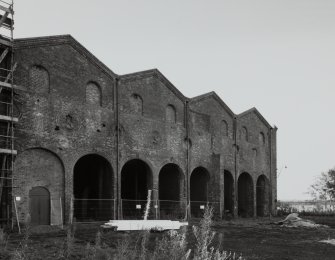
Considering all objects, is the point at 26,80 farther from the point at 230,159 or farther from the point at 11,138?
the point at 230,159

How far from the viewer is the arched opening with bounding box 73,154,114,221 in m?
25.1

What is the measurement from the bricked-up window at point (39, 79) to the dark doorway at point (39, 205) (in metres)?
5.00

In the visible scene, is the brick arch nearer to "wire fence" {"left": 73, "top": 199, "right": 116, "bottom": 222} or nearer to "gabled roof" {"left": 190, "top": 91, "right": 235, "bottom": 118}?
"wire fence" {"left": 73, "top": 199, "right": 116, "bottom": 222}

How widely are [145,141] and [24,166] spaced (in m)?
8.32

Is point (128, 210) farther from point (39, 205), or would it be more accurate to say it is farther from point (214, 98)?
point (214, 98)

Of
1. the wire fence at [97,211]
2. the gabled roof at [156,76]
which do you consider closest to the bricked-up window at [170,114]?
the gabled roof at [156,76]

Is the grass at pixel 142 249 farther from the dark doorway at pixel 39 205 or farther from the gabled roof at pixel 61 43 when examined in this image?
the gabled roof at pixel 61 43

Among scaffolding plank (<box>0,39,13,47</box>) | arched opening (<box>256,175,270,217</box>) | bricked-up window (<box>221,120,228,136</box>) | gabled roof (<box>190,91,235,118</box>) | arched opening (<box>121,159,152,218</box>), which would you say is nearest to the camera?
scaffolding plank (<box>0,39,13,47</box>)

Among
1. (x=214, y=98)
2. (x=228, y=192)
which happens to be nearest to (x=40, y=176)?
(x=214, y=98)

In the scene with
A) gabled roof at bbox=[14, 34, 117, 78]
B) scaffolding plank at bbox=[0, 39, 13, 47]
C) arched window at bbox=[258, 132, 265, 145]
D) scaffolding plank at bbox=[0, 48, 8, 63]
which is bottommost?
arched window at bbox=[258, 132, 265, 145]

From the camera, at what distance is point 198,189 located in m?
32.7

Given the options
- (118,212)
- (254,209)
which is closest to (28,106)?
(118,212)

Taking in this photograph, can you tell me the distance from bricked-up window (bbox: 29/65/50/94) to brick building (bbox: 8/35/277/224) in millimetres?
52

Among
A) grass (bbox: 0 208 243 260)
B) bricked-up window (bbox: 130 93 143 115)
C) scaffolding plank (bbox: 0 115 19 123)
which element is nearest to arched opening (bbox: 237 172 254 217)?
bricked-up window (bbox: 130 93 143 115)
